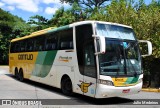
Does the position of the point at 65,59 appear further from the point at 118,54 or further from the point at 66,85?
the point at 118,54

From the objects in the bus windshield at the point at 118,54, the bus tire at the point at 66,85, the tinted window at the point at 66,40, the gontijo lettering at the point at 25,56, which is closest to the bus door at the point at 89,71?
the bus windshield at the point at 118,54

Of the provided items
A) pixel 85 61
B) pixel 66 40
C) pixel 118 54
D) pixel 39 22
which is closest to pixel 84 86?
pixel 85 61

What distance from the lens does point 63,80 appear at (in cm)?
1364

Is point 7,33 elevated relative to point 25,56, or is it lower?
elevated

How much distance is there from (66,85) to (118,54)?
10.7 feet

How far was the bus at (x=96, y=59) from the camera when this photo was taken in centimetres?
1087

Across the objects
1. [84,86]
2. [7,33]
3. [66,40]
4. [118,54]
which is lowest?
[84,86]

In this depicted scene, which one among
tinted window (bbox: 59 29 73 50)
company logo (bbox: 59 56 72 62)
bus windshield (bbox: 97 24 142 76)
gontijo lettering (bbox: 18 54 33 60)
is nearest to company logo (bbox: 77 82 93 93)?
bus windshield (bbox: 97 24 142 76)

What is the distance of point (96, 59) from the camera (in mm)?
10906

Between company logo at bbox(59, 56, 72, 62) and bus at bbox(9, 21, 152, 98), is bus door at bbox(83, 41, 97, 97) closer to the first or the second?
bus at bbox(9, 21, 152, 98)

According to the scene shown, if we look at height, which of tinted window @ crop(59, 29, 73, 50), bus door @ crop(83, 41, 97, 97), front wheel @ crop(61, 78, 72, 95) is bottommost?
front wheel @ crop(61, 78, 72, 95)

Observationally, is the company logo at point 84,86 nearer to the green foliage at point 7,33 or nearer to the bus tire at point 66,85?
the bus tire at point 66,85

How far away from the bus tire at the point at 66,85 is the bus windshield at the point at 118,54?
2.68 meters

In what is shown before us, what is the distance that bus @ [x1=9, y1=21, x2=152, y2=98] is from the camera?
10867 mm
